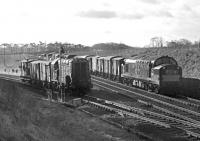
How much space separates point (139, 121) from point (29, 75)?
28.4 m

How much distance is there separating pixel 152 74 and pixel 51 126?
17132mm

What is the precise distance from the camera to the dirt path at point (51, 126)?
1439 cm

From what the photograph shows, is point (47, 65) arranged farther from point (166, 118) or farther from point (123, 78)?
point (166, 118)

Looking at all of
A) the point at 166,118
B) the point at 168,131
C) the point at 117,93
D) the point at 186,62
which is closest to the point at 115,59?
the point at 186,62

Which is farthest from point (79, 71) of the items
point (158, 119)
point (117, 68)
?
point (117, 68)

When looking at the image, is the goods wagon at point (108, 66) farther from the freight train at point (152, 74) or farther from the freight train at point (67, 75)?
the freight train at point (67, 75)

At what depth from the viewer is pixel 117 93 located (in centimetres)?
3362

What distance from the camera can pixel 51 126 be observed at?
18062 millimetres

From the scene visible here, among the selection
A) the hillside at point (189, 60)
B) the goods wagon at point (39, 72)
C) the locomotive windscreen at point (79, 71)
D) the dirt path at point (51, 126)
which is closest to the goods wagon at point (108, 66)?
the hillside at point (189, 60)

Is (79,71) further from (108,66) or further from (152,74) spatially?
(108,66)

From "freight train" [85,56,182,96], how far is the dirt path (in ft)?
35.1

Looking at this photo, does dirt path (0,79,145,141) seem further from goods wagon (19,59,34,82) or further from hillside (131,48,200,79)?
hillside (131,48,200,79)

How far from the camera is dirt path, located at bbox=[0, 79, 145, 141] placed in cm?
1439

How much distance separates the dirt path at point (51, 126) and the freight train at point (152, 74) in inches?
421
